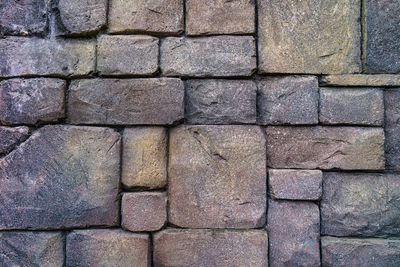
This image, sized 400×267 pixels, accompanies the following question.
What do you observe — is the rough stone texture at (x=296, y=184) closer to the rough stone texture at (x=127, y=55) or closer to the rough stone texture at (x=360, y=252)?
the rough stone texture at (x=360, y=252)

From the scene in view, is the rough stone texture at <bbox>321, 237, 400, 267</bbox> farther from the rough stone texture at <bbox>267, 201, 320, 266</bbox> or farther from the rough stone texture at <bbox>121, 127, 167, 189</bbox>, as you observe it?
the rough stone texture at <bbox>121, 127, 167, 189</bbox>

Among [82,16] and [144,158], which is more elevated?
[82,16]

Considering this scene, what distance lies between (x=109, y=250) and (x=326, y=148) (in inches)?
53.6

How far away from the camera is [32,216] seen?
2.28m

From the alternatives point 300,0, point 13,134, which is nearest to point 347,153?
point 300,0

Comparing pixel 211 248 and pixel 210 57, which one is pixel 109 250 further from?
pixel 210 57

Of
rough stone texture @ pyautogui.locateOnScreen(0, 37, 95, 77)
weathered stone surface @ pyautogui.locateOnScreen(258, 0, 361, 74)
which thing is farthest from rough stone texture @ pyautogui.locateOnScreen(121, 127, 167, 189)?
weathered stone surface @ pyautogui.locateOnScreen(258, 0, 361, 74)

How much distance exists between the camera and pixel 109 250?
2.26m

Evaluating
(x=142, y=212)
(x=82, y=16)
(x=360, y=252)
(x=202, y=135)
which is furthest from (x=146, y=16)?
(x=360, y=252)

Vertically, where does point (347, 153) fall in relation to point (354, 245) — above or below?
above

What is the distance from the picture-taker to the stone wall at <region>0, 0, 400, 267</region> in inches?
89.4

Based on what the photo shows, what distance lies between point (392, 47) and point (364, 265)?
4.10 feet

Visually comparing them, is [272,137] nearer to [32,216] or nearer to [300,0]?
[300,0]

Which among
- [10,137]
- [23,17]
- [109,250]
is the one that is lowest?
[109,250]
